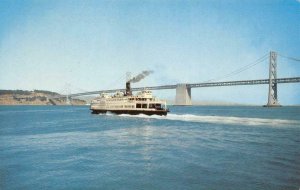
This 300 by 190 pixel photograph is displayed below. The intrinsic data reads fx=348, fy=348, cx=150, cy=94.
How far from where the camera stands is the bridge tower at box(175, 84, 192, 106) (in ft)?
465

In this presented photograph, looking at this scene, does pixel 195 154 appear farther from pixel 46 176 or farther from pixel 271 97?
pixel 271 97

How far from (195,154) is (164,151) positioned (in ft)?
8.27

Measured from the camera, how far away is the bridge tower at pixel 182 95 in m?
142

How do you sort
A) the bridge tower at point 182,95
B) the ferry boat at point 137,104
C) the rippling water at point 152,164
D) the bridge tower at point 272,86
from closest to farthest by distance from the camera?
the rippling water at point 152,164
the ferry boat at point 137,104
the bridge tower at point 272,86
the bridge tower at point 182,95

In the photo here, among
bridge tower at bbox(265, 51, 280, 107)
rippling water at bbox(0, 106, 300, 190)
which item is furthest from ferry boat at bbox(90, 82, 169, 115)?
bridge tower at bbox(265, 51, 280, 107)

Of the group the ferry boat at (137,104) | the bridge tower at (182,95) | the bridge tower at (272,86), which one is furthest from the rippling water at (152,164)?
the bridge tower at (182,95)

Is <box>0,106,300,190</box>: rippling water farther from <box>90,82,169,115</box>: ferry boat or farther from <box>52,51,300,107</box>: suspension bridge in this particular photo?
<box>52,51,300,107</box>: suspension bridge

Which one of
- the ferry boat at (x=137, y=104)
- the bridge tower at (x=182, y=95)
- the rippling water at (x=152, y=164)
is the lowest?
the rippling water at (x=152, y=164)

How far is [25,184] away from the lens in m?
15.6

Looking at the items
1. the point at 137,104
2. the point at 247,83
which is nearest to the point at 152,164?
the point at 137,104

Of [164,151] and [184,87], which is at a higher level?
[184,87]

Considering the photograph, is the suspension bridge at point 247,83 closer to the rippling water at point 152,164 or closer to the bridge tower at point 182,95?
the bridge tower at point 182,95

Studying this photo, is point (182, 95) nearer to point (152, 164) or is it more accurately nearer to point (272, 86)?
point (272, 86)

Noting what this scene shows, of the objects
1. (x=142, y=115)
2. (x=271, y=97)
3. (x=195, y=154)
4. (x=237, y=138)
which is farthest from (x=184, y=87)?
(x=195, y=154)
